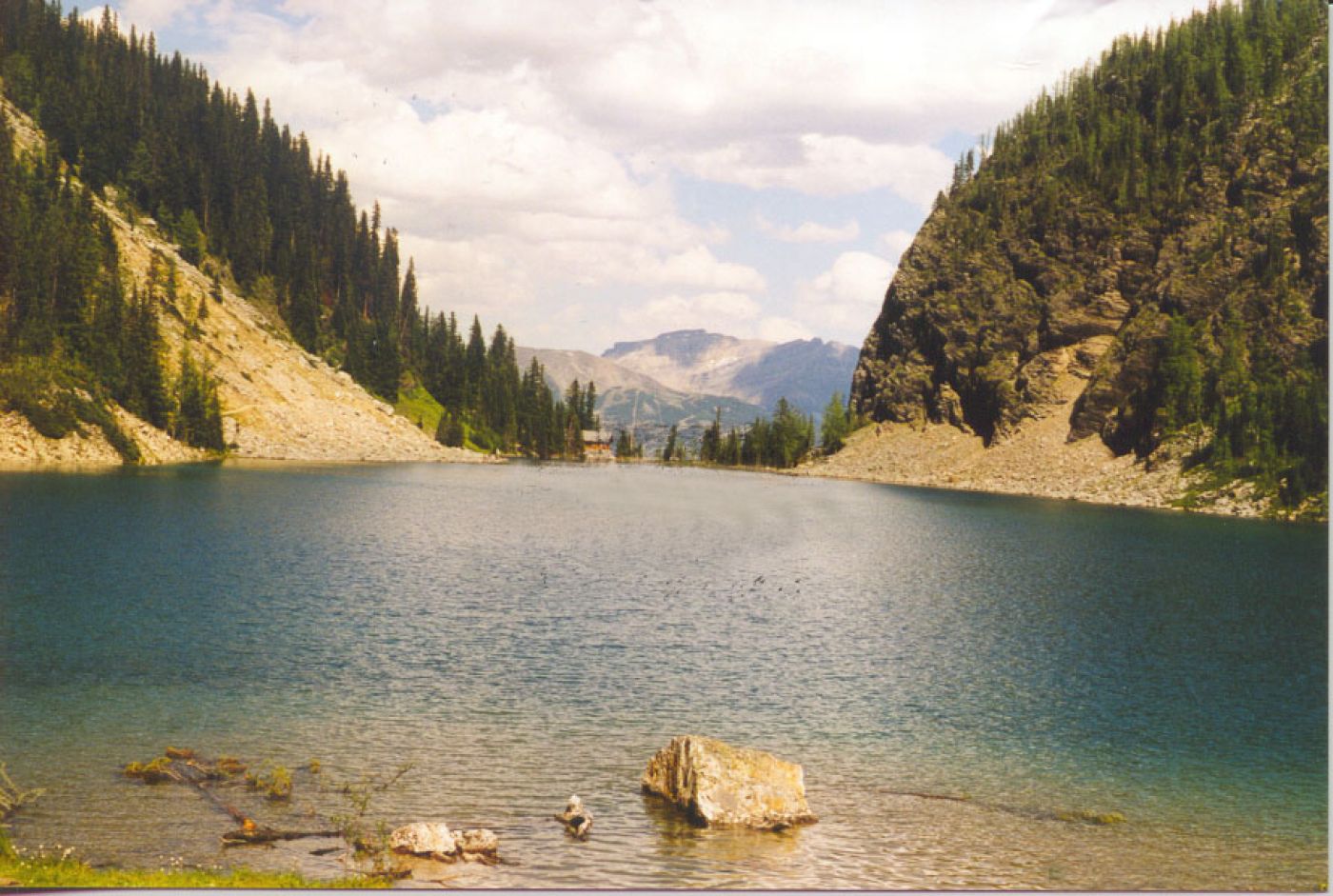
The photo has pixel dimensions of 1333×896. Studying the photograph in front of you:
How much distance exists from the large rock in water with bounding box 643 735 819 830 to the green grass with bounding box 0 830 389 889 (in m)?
8.78

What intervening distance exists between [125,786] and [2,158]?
150m

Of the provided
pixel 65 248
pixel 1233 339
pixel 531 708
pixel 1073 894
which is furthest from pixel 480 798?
pixel 1233 339

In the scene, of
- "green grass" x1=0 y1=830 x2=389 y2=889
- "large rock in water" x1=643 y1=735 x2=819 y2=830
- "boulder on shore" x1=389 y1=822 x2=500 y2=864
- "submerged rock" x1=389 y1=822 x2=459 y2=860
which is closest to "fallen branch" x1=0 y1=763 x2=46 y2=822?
"green grass" x1=0 y1=830 x2=389 y2=889

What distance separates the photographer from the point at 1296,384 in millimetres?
145625

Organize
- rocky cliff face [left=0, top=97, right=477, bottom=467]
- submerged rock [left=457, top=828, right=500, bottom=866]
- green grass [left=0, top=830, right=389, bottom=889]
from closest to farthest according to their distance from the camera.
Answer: green grass [left=0, top=830, right=389, bottom=889], submerged rock [left=457, top=828, right=500, bottom=866], rocky cliff face [left=0, top=97, right=477, bottom=467]

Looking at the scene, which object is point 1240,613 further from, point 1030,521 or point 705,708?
point 1030,521

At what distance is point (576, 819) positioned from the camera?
24594 millimetres

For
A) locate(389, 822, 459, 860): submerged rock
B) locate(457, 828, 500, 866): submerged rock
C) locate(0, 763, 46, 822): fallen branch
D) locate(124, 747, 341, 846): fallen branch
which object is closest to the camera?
locate(389, 822, 459, 860): submerged rock

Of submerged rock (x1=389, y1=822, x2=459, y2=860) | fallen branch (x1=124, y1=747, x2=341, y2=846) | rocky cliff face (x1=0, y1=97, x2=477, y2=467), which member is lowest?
fallen branch (x1=124, y1=747, x2=341, y2=846)

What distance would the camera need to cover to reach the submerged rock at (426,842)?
22.0 m

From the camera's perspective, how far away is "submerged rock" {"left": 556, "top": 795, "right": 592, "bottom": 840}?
957 inches

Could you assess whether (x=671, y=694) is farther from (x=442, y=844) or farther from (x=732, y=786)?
(x=442, y=844)

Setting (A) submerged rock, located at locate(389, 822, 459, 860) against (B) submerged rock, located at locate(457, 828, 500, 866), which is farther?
(B) submerged rock, located at locate(457, 828, 500, 866)

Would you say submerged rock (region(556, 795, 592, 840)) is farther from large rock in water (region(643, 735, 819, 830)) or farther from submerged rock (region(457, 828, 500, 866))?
large rock in water (region(643, 735, 819, 830))
